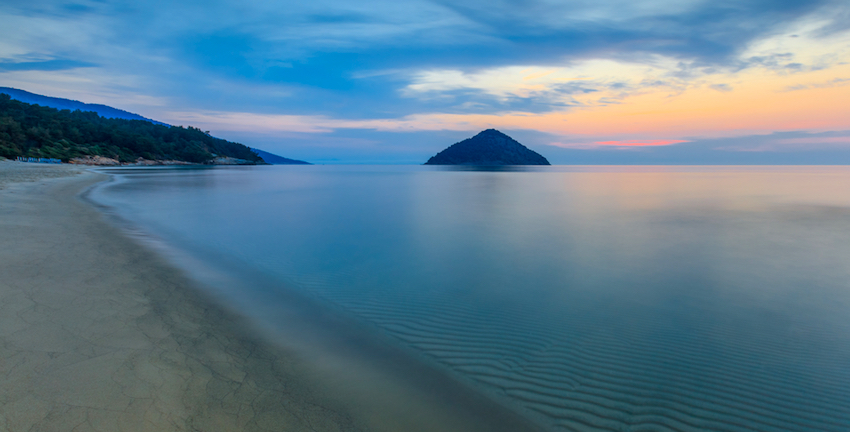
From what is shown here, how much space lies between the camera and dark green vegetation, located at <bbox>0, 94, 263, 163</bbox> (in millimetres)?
79312

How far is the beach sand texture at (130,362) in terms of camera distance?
324cm

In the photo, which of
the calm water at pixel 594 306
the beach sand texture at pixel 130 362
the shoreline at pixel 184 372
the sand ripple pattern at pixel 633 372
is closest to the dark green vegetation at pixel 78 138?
the calm water at pixel 594 306

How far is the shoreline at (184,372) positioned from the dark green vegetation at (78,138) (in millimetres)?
94919

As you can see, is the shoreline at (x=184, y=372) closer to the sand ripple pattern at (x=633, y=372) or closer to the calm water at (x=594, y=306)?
the calm water at (x=594, y=306)

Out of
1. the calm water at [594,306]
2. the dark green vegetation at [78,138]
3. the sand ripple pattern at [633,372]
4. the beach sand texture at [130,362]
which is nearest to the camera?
the beach sand texture at [130,362]

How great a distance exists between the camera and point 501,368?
15.6 feet

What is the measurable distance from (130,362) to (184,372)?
1.84 ft

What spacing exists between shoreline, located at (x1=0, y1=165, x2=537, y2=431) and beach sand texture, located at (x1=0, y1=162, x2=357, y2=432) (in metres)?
0.01

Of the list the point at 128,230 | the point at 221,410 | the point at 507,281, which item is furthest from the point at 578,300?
the point at 128,230

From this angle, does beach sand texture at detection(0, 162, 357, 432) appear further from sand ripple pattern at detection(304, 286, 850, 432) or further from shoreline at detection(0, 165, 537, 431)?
sand ripple pattern at detection(304, 286, 850, 432)

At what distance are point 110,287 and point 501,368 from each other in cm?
643

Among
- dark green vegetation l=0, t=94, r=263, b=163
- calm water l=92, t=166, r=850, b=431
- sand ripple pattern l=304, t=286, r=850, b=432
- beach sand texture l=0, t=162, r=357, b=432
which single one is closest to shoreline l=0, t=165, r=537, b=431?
beach sand texture l=0, t=162, r=357, b=432

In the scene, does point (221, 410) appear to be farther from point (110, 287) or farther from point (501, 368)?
point (110, 287)

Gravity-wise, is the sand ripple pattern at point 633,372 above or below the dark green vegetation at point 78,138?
below
